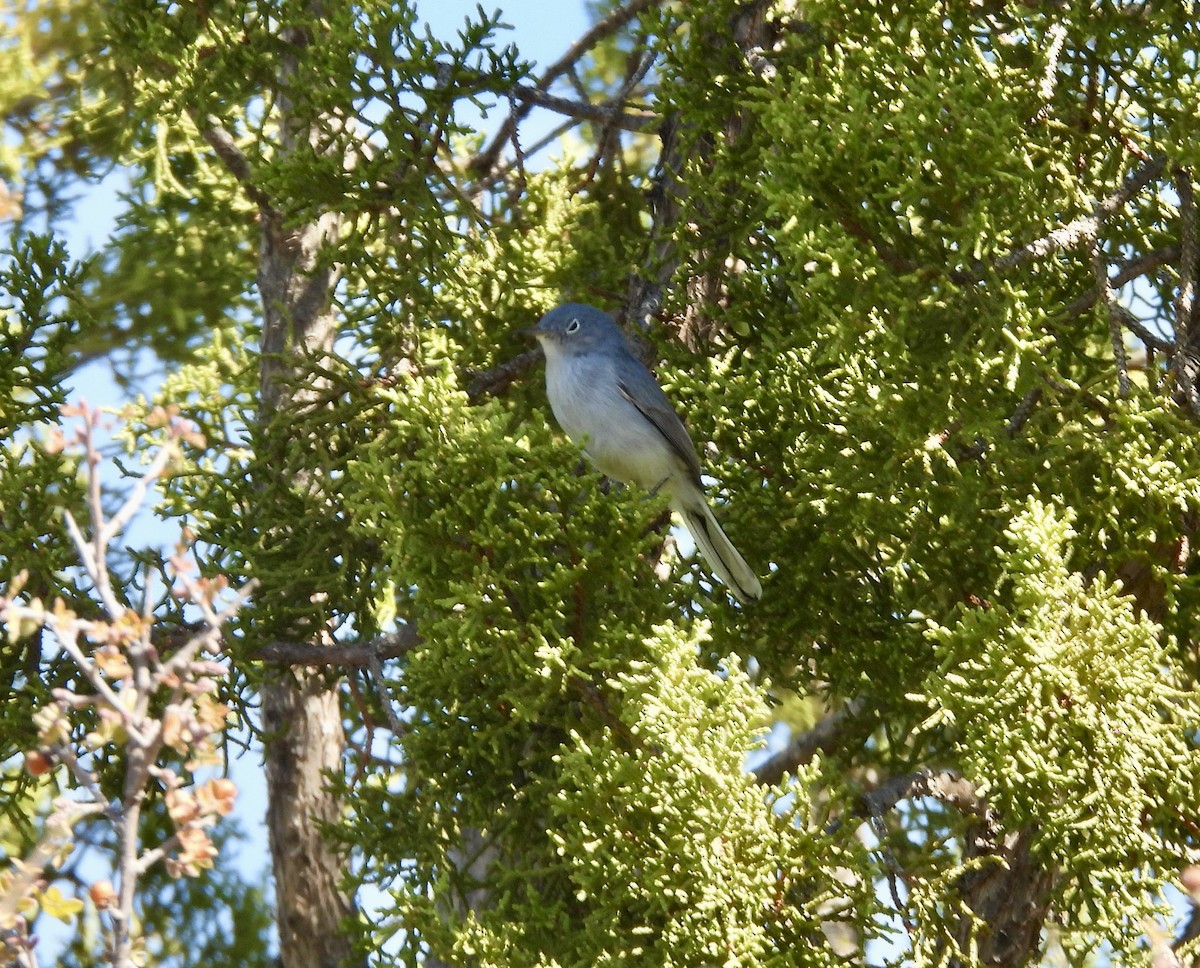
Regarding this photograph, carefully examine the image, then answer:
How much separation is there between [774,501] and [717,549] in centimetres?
56

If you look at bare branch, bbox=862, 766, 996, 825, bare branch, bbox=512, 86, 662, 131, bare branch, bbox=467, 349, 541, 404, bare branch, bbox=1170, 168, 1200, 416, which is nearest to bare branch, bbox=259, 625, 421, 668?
bare branch, bbox=467, 349, 541, 404

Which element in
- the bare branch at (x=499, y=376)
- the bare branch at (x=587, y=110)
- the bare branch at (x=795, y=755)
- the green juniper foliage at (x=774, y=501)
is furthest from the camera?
the bare branch at (x=795, y=755)

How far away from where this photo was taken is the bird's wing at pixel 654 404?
21.4ft

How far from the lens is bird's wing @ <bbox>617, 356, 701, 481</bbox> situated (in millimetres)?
6535

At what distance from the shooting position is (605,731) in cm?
458

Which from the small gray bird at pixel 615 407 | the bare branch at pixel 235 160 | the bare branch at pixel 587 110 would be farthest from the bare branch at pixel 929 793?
the bare branch at pixel 235 160

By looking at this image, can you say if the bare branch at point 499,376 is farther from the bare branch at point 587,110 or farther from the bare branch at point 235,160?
the bare branch at point 235,160

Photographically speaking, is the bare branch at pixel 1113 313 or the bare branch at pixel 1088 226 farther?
A: the bare branch at pixel 1088 226

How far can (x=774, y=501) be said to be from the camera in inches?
223

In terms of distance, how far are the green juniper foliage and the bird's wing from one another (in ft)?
0.58

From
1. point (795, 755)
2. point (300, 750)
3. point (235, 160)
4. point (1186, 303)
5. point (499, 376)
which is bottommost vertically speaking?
point (1186, 303)

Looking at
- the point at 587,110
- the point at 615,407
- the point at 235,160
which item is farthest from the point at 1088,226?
the point at 235,160

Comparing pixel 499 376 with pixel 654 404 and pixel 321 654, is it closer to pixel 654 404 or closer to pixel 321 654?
pixel 654 404

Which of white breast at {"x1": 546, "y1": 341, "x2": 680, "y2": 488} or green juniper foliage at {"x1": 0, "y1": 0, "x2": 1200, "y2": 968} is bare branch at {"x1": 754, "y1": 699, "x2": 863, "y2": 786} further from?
white breast at {"x1": 546, "y1": 341, "x2": 680, "y2": 488}
